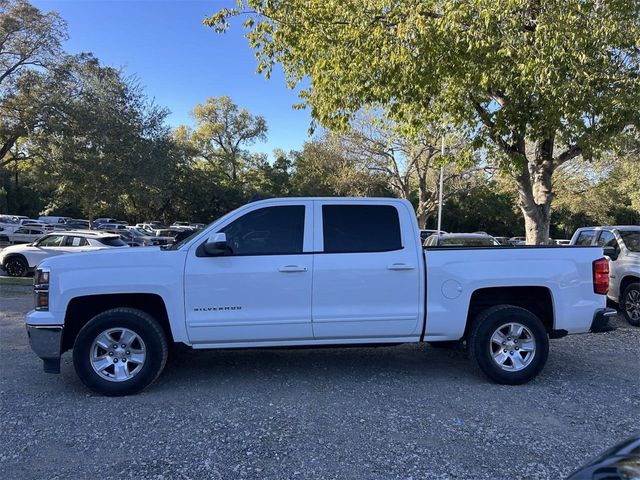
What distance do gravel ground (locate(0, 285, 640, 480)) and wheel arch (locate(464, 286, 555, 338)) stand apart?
0.69m

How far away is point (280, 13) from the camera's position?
10680 mm

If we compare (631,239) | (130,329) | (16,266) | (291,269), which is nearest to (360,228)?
(291,269)

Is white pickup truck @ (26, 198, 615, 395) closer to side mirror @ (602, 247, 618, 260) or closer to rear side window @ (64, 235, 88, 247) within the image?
side mirror @ (602, 247, 618, 260)

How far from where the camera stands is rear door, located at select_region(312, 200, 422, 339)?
5062 millimetres

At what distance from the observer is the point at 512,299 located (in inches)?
217

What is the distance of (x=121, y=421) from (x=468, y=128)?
1060 cm

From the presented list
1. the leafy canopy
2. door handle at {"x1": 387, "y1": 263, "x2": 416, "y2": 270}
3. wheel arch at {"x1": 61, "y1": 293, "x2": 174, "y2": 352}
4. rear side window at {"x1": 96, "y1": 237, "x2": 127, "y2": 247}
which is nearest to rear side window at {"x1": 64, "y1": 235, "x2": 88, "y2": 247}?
rear side window at {"x1": 96, "y1": 237, "x2": 127, "y2": 247}

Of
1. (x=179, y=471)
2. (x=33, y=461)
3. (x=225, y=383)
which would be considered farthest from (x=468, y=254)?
(x=33, y=461)

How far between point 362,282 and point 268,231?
109 centimetres

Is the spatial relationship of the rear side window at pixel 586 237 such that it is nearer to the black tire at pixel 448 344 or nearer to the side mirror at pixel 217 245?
the black tire at pixel 448 344

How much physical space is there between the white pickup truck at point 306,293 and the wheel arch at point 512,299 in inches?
0.6

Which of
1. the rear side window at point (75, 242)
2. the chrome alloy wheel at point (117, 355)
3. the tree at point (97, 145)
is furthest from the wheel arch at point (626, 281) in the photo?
the tree at point (97, 145)

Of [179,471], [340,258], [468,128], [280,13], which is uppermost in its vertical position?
[280,13]

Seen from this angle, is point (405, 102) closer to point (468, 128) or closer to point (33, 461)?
point (468, 128)
